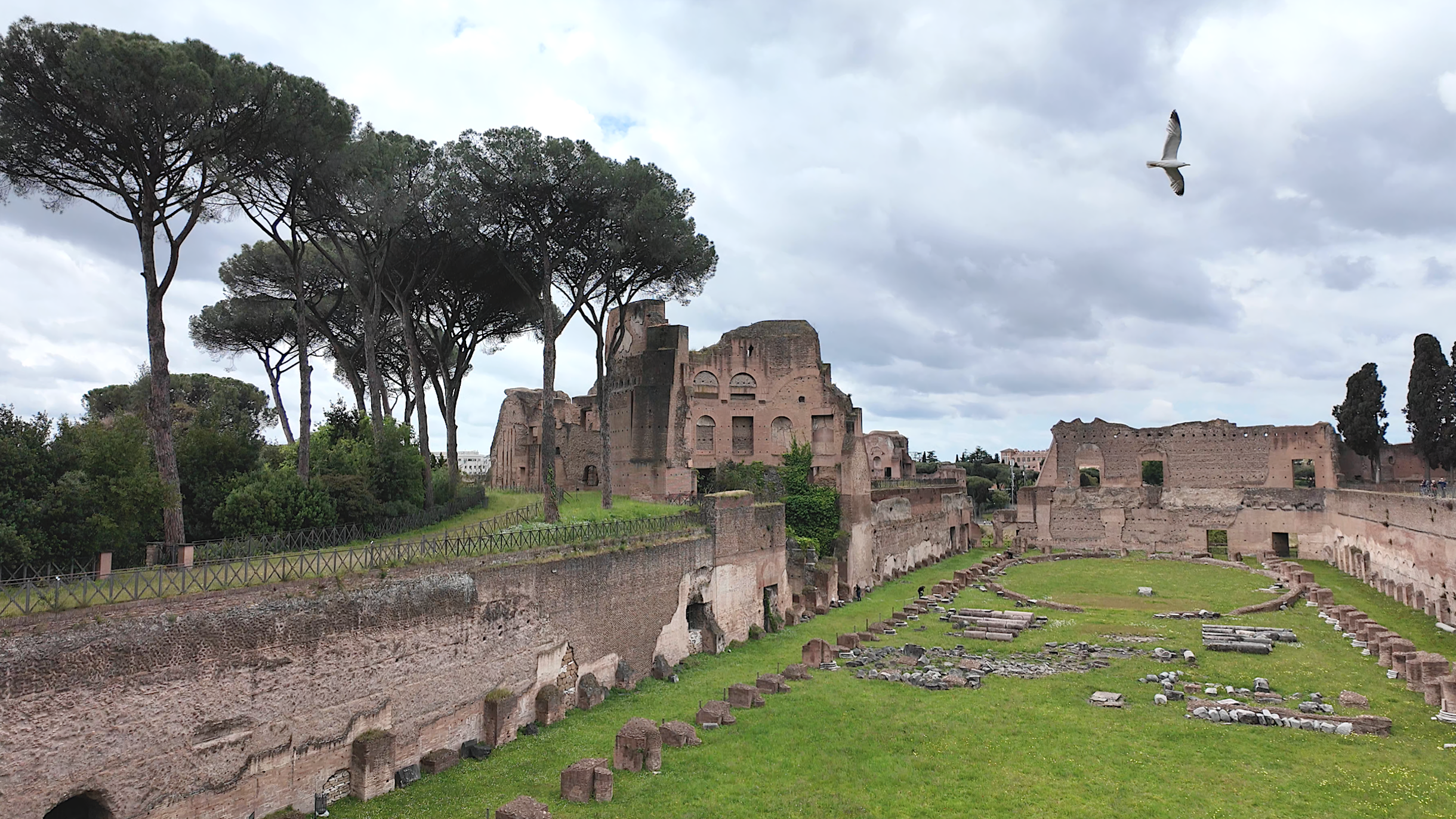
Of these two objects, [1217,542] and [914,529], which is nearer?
[914,529]

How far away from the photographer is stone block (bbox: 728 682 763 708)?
14.4 meters

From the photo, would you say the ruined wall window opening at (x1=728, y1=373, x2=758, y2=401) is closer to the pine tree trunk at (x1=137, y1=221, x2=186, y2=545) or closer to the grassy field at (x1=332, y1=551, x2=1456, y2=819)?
the grassy field at (x1=332, y1=551, x2=1456, y2=819)

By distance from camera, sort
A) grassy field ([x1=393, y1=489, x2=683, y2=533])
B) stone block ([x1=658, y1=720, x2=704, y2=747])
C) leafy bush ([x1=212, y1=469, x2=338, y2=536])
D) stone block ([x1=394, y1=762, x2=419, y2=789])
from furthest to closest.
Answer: grassy field ([x1=393, y1=489, x2=683, y2=533]) → leafy bush ([x1=212, y1=469, x2=338, y2=536]) → stone block ([x1=658, y1=720, x2=704, y2=747]) → stone block ([x1=394, y1=762, x2=419, y2=789])

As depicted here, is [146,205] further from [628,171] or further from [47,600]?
[628,171]

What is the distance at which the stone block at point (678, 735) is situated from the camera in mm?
12359

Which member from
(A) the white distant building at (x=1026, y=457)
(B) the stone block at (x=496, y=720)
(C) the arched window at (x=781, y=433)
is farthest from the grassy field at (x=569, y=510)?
(A) the white distant building at (x=1026, y=457)

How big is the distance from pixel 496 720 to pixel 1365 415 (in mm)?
44029

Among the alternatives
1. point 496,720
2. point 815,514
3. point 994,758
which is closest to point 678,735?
point 496,720

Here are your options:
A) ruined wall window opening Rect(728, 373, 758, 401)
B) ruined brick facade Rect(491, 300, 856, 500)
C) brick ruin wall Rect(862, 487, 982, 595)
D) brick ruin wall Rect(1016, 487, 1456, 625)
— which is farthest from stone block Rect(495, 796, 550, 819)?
ruined wall window opening Rect(728, 373, 758, 401)

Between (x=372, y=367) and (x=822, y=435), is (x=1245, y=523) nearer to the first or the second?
(x=822, y=435)

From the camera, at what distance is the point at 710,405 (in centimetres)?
3409

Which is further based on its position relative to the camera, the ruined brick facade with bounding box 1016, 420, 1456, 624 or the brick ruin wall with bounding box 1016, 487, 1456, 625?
the ruined brick facade with bounding box 1016, 420, 1456, 624

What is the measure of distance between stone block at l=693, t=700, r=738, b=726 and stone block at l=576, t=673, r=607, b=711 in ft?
7.15

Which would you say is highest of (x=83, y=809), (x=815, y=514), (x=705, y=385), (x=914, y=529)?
(x=705, y=385)
